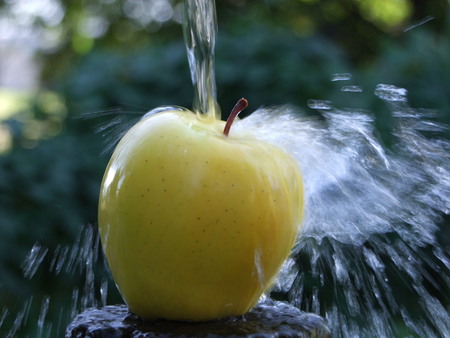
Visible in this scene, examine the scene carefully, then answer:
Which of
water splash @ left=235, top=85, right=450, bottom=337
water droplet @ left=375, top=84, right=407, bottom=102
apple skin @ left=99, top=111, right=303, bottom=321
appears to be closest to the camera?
apple skin @ left=99, top=111, right=303, bottom=321

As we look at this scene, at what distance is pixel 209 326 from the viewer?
1.52m

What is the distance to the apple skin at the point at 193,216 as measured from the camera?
1.44 meters

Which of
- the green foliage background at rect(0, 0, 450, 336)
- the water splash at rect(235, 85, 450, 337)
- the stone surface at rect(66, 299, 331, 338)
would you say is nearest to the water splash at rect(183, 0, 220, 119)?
the water splash at rect(235, 85, 450, 337)

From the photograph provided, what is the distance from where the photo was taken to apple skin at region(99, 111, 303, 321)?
1444 millimetres

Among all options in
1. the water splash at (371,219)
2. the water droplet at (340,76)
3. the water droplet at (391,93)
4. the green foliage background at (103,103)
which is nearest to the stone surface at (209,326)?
the water splash at (371,219)

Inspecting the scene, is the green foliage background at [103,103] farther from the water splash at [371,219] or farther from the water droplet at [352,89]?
the water splash at [371,219]

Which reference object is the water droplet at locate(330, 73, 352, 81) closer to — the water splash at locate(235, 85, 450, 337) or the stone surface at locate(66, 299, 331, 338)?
the water splash at locate(235, 85, 450, 337)

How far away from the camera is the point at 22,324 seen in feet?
12.7

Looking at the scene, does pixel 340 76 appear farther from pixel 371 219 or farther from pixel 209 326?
pixel 209 326

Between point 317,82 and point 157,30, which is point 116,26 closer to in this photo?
point 157,30

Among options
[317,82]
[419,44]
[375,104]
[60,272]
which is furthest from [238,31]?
[60,272]

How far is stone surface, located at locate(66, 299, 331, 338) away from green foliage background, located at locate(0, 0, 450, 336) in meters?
1.61

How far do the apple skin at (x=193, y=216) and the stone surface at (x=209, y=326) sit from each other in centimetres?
3

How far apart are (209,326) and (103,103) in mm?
3422
